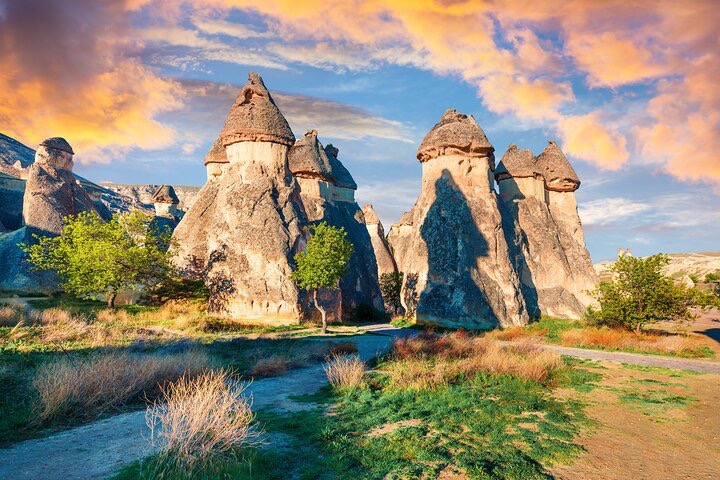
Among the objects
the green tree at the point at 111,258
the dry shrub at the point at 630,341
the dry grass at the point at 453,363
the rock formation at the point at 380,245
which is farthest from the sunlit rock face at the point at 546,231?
the green tree at the point at 111,258

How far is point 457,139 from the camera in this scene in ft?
94.1

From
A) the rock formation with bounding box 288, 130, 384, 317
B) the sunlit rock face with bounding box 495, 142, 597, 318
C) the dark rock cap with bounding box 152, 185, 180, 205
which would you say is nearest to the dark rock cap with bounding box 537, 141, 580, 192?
the sunlit rock face with bounding box 495, 142, 597, 318

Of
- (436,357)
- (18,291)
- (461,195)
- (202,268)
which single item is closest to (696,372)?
(436,357)

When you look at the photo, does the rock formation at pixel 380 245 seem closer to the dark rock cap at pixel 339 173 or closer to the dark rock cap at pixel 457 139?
the dark rock cap at pixel 339 173

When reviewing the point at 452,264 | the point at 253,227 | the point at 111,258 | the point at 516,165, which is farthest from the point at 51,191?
the point at 516,165

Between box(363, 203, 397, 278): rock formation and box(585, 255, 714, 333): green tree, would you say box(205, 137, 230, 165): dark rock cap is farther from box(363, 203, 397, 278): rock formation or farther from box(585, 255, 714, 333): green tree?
box(585, 255, 714, 333): green tree

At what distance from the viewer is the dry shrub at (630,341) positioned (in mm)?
17422

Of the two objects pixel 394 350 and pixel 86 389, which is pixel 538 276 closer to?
pixel 394 350

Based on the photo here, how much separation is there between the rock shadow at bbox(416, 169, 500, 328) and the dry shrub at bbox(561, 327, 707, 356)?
5869 mm

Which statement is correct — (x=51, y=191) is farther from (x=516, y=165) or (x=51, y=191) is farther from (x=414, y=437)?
(x=516, y=165)

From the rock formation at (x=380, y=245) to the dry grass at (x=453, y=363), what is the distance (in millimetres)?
31027

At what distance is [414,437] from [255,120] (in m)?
22.7

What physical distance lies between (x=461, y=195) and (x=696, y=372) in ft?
58.7

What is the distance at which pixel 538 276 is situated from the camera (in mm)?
32469
